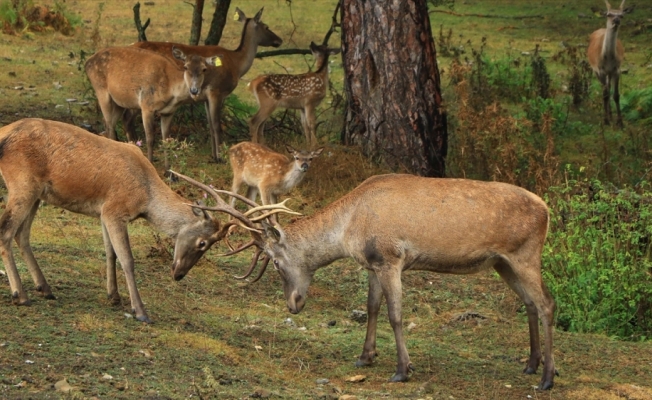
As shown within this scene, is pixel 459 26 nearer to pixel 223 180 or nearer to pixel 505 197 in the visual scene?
pixel 223 180

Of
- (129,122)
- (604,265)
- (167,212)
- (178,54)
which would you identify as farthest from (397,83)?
(167,212)

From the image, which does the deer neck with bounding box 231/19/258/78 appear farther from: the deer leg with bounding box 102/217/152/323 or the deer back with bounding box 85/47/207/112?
the deer leg with bounding box 102/217/152/323

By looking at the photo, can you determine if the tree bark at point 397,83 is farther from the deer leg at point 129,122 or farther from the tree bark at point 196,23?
the tree bark at point 196,23

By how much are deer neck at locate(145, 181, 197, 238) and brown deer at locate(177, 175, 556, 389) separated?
1.17m

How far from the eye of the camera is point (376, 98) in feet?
46.3

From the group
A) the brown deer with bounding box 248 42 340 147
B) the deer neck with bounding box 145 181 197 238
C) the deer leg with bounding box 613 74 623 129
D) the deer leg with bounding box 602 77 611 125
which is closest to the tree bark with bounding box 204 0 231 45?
the brown deer with bounding box 248 42 340 147

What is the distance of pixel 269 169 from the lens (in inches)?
504

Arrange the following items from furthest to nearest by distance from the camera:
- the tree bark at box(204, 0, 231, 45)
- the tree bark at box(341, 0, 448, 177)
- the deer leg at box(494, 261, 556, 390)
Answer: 1. the tree bark at box(204, 0, 231, 45)
2. the tree bark at box(341, 0, 448, 177)
3. the deer leg at box(494, 261, 556, 390)

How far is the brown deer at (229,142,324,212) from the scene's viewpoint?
12766mm

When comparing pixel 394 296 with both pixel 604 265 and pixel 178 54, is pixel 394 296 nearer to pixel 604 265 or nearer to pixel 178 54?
pixel 604 265

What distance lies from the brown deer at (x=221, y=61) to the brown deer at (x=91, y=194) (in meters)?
5.68

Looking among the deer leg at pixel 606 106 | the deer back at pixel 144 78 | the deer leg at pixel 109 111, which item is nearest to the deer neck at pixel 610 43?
the deer leg at pixel 606 106

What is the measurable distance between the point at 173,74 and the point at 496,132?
12.4 feet

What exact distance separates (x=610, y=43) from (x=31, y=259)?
1210cm
